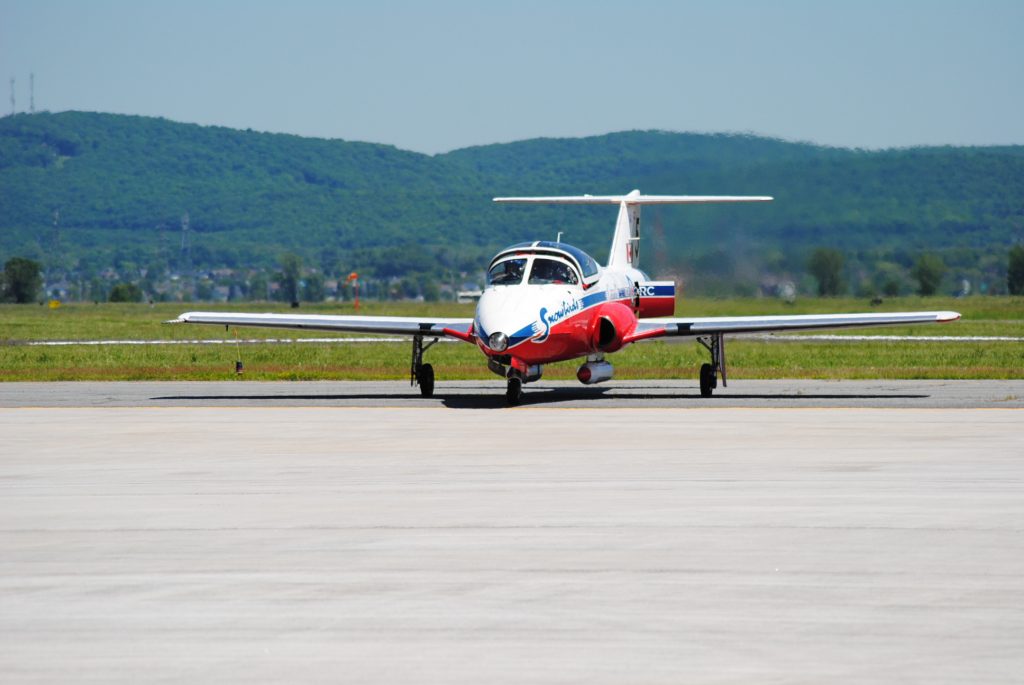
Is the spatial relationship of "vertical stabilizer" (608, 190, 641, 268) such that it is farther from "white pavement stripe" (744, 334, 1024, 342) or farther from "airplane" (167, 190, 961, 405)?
"white pavement stripe" (744, 334, 1024, 342)

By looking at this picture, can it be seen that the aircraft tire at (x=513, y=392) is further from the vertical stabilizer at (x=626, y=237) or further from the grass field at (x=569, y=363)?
the vertical stabilizer at (x=626, y=237)

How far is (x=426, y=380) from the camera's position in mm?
32406

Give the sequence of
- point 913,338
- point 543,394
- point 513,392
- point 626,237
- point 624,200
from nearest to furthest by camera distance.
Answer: point 513,392, point 543,394, point 624,200, point 626,237, point 913,338

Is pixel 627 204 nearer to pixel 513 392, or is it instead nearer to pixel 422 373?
A: pixel 422 373

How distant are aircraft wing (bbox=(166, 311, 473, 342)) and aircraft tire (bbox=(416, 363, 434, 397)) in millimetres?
785

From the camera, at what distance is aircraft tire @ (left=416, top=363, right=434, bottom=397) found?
106ft

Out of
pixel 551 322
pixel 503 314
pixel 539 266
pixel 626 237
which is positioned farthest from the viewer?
pixel 626 237

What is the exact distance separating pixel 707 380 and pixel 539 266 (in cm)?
459
